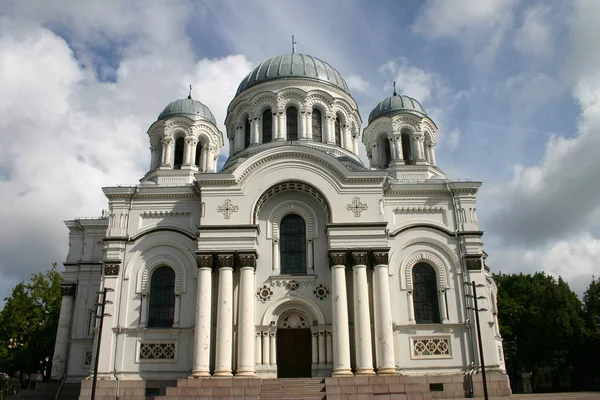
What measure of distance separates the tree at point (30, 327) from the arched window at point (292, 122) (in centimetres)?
1895

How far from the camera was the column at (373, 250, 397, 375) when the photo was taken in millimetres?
19438

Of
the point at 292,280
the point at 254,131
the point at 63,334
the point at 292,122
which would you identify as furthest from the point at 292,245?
the point at 63,334

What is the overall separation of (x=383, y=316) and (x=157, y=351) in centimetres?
873

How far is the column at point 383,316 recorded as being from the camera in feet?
63.8

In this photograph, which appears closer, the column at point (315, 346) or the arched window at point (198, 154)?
the column at point (315, 346)

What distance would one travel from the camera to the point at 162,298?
2172cm

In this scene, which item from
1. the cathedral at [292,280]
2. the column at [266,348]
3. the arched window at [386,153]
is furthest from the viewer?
the arched window at [386,153]

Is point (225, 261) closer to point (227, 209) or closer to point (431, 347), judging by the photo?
point (227, 209)

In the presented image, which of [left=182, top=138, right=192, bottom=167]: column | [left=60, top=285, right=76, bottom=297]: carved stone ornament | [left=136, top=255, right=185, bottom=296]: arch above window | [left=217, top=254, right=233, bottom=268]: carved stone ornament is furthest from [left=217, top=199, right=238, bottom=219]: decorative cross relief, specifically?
[left=60, top=285, right=76, bottom=297]: carved stone ornament

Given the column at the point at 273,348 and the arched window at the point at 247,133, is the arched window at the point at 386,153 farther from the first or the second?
the column at the point at 273,348

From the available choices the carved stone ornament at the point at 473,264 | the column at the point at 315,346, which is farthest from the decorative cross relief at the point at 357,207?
the column at the point at 315,346

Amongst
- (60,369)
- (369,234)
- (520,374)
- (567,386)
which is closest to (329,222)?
(369,234)

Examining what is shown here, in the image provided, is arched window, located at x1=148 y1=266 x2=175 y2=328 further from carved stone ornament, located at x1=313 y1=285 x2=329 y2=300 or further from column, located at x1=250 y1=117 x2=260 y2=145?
column, located at x1=250 y1=117 x2=260 y2=145

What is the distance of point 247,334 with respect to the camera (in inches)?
778
